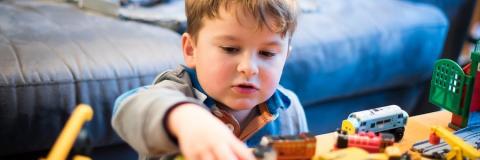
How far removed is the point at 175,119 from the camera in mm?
502

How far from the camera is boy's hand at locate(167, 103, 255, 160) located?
478mm

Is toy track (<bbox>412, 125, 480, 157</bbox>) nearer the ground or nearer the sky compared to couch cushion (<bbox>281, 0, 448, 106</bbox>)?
nearer the sky

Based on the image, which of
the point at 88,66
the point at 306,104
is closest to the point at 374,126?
the point at 88,66

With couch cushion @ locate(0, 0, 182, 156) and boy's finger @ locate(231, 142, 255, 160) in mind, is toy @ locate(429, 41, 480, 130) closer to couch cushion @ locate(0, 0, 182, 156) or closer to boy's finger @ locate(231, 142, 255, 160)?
boy's finger @ locate(231, 142, 255, 160)

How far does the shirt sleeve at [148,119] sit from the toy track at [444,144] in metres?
0.28

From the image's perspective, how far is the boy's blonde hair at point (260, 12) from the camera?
680mm

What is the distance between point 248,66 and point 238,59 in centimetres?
2

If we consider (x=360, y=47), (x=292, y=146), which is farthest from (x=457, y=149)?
(x=360, y=47)

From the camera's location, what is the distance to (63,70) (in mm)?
966

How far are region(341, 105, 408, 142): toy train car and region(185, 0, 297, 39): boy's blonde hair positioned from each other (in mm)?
135

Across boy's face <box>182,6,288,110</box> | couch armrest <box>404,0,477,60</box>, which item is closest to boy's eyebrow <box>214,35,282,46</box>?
boy's face <box>182,6,288,110</box>

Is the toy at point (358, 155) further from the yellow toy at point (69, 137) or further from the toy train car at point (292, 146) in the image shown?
the yellow toy at point (69, 137)

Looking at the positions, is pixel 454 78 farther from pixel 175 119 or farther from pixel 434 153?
pixel 175 119

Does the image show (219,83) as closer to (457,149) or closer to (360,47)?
(457,149)
